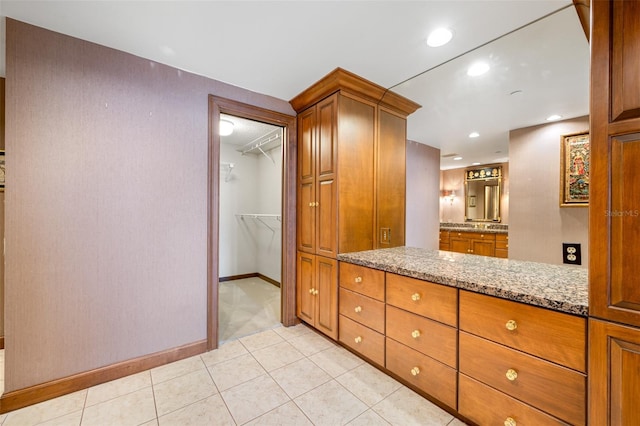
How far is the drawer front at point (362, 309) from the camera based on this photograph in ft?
6.24

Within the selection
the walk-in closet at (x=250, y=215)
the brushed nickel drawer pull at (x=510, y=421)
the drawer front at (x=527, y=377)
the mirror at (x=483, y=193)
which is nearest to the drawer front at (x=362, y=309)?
the drawer front at (x=527, y=377)

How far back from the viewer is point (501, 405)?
4.20 ft

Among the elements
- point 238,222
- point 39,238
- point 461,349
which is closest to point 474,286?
point 461,349

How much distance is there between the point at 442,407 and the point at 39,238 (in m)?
2.80

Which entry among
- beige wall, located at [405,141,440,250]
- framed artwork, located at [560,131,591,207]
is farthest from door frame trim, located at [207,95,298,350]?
framed artwork, located at [560,131,591,207]

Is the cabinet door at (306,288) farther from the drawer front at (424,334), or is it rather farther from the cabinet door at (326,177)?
the drawer front at (424,334)

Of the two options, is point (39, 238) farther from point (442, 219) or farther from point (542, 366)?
point (542, 366)

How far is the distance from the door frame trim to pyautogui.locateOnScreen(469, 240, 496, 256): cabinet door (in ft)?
5.51

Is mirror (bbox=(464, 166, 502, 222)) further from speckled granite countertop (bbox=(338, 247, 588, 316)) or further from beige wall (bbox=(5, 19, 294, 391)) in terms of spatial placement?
beige wall (bbox=(5, 19, 294, 391))

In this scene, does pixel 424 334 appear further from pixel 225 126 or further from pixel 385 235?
pixel 225 126

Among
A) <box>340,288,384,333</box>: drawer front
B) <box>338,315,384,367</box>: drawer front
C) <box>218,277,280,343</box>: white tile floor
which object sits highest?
<box>340,288,384,333</box>: drawer front

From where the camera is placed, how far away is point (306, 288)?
2.65 metres

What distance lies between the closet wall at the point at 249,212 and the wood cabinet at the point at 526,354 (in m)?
3.22

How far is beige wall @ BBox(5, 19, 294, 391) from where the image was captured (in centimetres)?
162
